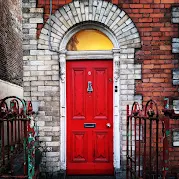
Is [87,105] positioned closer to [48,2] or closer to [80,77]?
[80,77]

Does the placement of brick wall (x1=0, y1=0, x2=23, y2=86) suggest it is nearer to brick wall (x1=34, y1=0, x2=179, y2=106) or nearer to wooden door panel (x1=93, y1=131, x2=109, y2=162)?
wooden door panel (x1=93, y1=131, x2=109, y2=162)

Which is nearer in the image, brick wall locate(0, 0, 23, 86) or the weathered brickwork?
the weathered brickwork

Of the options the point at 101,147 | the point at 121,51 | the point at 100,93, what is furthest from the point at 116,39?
the point at 101,147

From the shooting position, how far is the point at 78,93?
5480mm

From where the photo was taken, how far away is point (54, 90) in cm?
537

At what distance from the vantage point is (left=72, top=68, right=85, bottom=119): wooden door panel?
548 cm

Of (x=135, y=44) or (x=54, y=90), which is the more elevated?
(x=135, y=44)

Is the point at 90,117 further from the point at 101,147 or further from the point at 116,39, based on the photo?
the point at 116,39

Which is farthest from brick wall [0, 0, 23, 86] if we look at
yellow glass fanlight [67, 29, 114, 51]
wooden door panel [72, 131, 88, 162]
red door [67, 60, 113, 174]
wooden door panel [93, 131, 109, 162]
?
wooden door panel [93, 131, 109, 162]

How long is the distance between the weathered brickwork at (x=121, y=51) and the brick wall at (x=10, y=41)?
512 centimetres

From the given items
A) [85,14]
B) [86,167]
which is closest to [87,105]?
[86,167]

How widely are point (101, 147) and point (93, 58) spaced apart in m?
1.84

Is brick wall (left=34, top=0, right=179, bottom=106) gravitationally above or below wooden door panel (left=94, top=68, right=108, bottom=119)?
above

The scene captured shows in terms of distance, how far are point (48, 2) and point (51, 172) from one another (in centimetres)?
342
